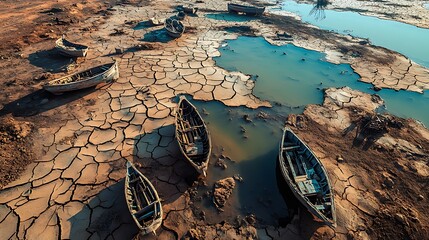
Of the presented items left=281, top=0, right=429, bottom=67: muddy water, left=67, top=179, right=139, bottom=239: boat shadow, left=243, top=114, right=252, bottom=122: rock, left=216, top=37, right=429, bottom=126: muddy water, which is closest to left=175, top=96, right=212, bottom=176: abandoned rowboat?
left=243, top=114, right=252, bottom=122: rock

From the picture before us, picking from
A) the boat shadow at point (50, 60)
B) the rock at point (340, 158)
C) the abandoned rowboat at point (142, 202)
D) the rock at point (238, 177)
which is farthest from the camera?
the boat shadow at point (50, 60)

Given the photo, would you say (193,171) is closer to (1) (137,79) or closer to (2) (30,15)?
(1) (137,79)

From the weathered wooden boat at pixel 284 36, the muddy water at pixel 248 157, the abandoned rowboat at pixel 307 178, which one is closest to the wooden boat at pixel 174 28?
the weathered wooden boat at pixel 284 36

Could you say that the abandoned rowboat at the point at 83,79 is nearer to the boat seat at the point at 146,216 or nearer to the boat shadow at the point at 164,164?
the boat shadow at the point at 164,164

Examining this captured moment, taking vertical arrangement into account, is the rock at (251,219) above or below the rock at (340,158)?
below

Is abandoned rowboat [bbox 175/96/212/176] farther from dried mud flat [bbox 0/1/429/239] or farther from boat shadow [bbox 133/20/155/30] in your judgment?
boat shadow [bbox 133/20/155/30]

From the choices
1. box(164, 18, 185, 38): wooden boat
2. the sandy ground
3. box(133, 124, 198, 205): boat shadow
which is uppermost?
the sandy ground

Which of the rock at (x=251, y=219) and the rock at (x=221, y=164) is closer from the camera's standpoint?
the rock at (x=251, y=219)

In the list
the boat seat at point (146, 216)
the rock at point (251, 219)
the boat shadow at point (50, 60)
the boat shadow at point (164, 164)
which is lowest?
the rock at point (251, 219)
